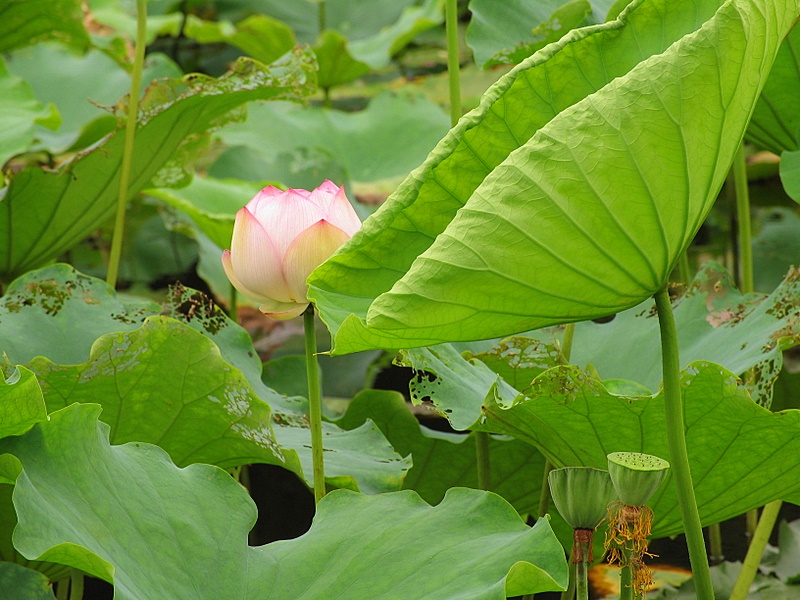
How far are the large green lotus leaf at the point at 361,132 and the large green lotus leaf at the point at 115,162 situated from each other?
0.80m

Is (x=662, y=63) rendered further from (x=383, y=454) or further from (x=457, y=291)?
(x=383, y=454)

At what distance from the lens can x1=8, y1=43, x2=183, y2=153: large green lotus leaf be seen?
7.79 ft

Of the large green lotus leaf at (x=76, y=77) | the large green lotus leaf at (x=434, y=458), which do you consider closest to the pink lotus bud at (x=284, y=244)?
the large green lotus leaf at (x=434, y=458)

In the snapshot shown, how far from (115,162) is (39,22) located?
90cm

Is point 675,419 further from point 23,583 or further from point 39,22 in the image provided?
point 39,22

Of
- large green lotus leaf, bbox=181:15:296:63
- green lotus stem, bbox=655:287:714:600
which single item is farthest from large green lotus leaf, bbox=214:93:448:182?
green lotus stem, bbox=655:287:714:600

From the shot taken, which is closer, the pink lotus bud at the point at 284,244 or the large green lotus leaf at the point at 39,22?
the pink lotus bud at the point at 284,244

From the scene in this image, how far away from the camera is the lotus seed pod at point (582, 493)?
0.72 meters

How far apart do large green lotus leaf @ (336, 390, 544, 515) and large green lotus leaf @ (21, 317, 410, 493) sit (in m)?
0.26

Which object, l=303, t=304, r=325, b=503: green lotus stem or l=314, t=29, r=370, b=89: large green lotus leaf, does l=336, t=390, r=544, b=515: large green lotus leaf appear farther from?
l=314, t=29, r=370, b=89: large green lotus leaf

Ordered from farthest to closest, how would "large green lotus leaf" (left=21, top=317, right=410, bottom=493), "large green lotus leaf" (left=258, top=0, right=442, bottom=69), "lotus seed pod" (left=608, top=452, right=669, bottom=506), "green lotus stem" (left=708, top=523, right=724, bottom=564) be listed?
"large green lotus leaf" (left=258, top=0, right=442, bottom=69)
"green lotus stem" (left=708, top=523, right=724, bottom=564)
"large green lotus leaf" (left=21, top=317, right=410, bottom=493)
"lotus seed pod" (left=608, top=452, right=669, bottom=506)

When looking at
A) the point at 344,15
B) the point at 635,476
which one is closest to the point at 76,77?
the point at 344,15

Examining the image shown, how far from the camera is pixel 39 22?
7.11 ft

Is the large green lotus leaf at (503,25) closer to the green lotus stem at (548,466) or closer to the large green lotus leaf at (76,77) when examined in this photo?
the green lotus stem at (548,466)
